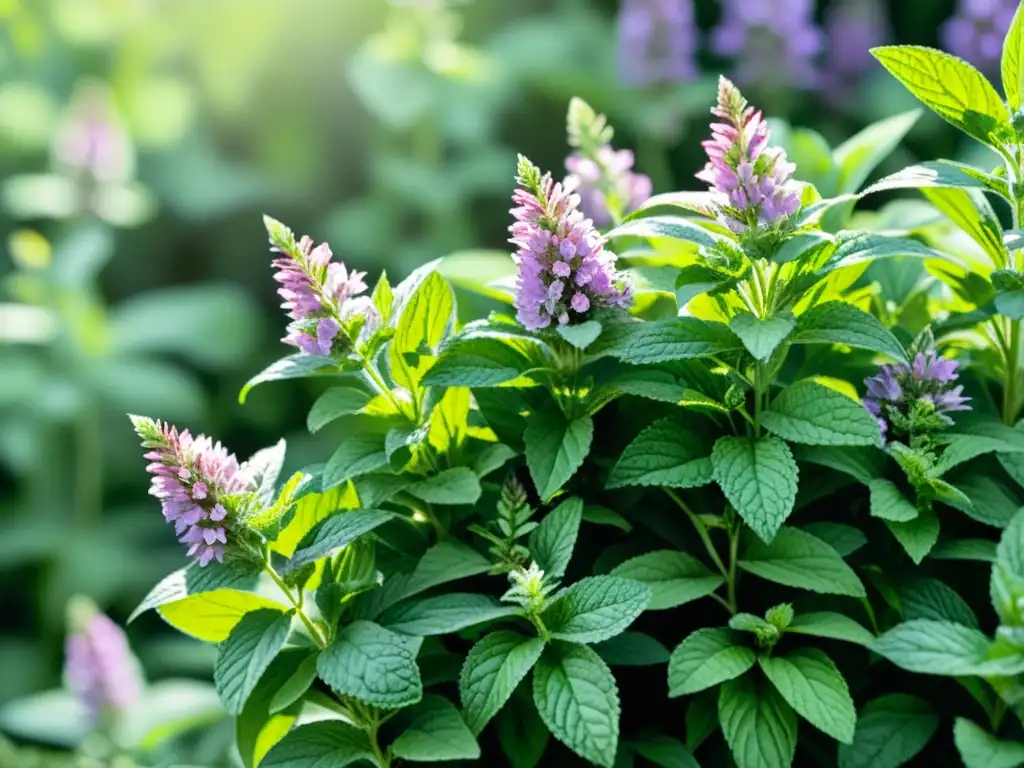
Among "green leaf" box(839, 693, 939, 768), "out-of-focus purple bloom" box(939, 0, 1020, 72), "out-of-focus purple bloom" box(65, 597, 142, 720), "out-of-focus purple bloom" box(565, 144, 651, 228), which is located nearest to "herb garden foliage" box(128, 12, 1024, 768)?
"green leaf" box(839, 693, 939, 768)

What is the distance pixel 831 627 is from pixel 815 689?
0.05 metres

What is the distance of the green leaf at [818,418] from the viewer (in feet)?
2.88

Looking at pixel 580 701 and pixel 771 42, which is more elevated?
pixel 771 42

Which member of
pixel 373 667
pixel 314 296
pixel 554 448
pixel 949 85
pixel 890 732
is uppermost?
pixel 949 85

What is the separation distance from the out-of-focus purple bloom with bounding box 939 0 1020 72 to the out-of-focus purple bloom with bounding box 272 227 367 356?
2.09m

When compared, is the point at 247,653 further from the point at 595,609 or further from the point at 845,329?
the point at 845,329

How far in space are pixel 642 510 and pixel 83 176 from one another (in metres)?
2.00

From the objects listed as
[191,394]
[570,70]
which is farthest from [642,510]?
[570,70]

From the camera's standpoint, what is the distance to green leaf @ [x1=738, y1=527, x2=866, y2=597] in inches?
35.4

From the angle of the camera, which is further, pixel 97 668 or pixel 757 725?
pixel 97 668

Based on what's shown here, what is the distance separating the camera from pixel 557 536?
0.93 metres

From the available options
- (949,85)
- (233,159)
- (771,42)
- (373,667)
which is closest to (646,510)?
(373,667)

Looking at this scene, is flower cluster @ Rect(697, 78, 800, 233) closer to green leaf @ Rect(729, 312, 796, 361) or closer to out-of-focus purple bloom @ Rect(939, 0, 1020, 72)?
green leaf @ Rect(729, 312, 796, 361)

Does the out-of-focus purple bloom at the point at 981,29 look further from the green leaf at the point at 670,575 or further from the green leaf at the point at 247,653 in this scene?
the green leaf at the point at 247,653
